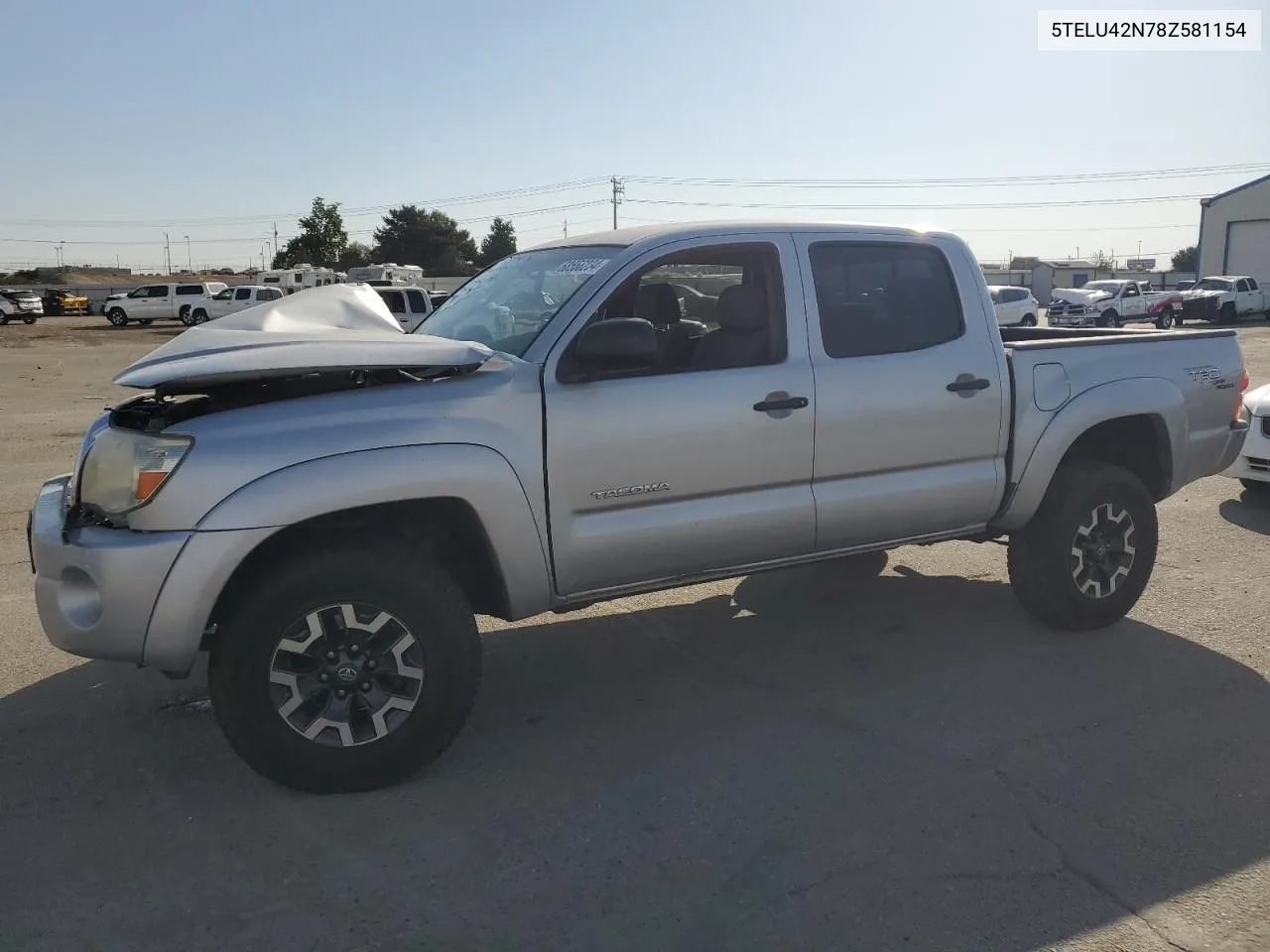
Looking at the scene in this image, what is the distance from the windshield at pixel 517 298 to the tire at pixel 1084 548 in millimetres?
2527

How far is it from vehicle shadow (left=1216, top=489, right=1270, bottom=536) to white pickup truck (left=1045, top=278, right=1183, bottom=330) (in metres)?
30.5

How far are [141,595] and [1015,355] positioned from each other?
3876 millimetres

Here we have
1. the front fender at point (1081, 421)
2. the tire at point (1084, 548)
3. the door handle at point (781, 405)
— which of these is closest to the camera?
the door handle at point (781, 405)

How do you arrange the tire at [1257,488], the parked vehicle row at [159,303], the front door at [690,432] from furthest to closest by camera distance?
Result: the parked vehicle row at [159,303]
the tire at [1257,488]
the front door at [690,432]

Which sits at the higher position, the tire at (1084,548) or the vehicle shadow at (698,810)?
the tire at (1084,548)

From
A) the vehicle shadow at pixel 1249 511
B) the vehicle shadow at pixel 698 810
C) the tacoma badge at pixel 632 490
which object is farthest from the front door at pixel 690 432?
the vehicle shadow at pixel 1249 511

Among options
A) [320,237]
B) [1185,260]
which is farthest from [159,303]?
[1185,260]

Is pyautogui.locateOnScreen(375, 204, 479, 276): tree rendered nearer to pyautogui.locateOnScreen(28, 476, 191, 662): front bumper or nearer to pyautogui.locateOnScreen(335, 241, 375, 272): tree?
pyautogui.locateOnScreen(335, 241, 375, 272): tree

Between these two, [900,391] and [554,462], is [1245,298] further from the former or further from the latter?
[554,462]

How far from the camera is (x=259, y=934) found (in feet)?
9.58

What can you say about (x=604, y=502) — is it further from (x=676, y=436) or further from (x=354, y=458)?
(x=354, y=458)

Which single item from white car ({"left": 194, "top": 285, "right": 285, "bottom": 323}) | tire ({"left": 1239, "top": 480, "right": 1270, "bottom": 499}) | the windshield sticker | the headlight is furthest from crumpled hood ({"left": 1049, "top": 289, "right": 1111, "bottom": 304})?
the headlight

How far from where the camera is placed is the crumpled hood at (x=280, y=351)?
3.50 m

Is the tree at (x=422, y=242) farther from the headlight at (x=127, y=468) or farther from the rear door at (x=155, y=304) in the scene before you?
the headlight at (x=127, y=468)
